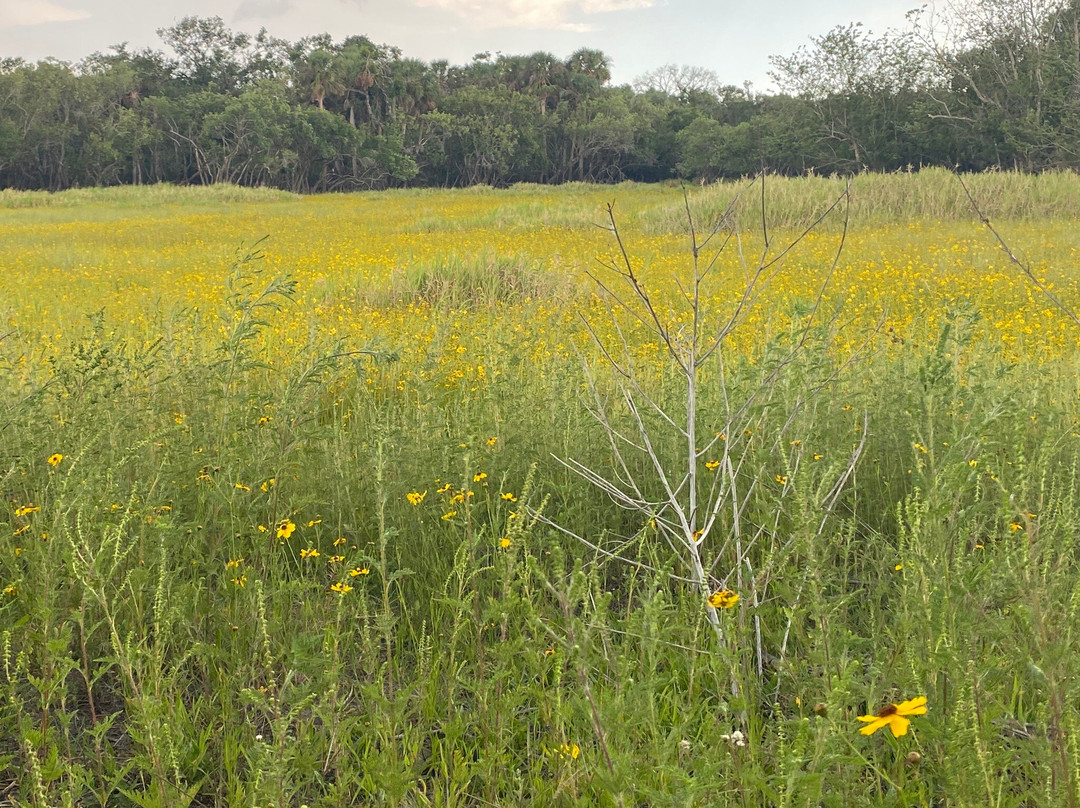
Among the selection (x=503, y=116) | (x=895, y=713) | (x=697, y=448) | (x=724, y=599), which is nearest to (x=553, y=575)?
(x=697, y=448)

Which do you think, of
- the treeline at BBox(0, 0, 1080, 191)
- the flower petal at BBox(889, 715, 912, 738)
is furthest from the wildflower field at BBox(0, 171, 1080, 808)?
the treeline at BBox(0, 0, 1080, 191)

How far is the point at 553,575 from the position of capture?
2.94 m

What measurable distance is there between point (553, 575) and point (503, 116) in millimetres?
64220

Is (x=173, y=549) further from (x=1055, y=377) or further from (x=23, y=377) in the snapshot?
(x=1055, y=377)

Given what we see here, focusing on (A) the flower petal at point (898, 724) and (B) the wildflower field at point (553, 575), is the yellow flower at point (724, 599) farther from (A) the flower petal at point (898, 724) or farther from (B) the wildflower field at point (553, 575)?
(A) the flower petal at point (898, 724)

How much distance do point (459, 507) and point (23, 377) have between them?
3.29 meters

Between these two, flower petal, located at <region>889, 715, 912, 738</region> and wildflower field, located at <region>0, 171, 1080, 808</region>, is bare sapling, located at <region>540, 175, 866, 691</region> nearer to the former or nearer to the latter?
wildflower field, located at <region>0, 171, 1080, 808</region>

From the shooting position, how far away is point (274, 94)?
5619cm

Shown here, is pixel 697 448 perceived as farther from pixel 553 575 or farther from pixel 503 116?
pixel 503 116

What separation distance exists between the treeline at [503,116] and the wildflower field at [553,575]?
33022mm

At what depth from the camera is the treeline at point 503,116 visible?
109 ft

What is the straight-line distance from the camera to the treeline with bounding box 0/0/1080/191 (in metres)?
33.3

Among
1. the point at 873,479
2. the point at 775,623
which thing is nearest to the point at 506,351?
the point at 873,479

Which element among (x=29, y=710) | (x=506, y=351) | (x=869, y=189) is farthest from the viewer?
(x=869, y=189)
